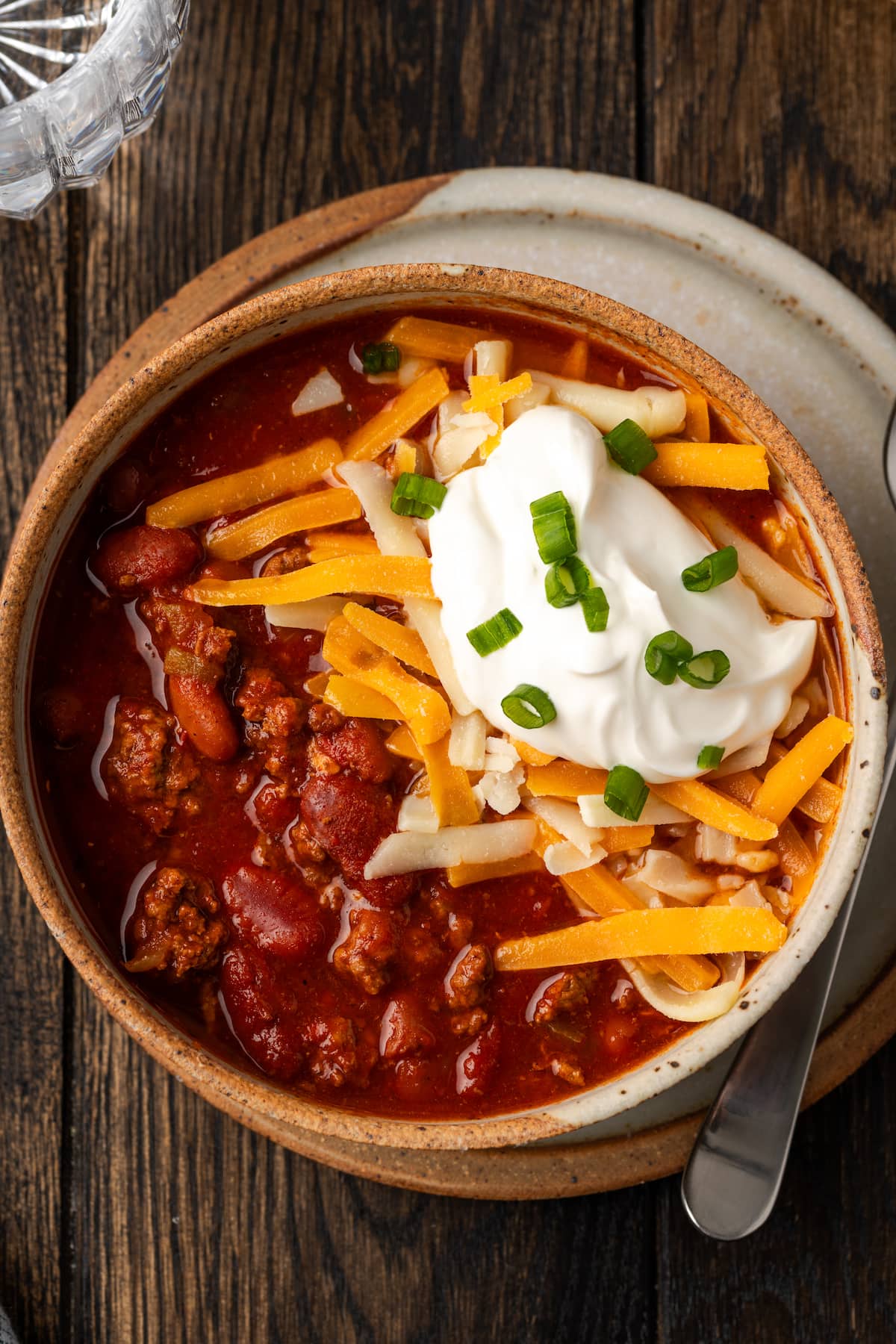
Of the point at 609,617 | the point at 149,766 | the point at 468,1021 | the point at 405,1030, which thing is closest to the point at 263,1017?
the point at 405,1030

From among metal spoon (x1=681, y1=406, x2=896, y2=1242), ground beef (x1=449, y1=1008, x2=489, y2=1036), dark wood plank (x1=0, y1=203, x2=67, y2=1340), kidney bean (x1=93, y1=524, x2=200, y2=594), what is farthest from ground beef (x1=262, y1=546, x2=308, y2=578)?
metal spoon (x1=681, y1=406, x2=896, y2=1242)

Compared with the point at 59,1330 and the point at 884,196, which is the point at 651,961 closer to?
the point at 59,1330

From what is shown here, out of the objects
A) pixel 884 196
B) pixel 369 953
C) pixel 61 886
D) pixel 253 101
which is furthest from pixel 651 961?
pixel 253 101

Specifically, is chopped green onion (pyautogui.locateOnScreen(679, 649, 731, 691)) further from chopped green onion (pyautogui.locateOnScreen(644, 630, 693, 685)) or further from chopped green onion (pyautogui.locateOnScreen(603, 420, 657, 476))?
chopped green onion (pyautogui.locateOnScreen(603, 420, 657, 476))

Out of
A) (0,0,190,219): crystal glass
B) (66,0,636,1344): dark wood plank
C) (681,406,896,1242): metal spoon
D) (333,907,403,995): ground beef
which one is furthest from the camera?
(66,0,636,1344): dark wood plank

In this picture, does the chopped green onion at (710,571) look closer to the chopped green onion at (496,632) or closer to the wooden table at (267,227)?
the chopped green onion at (496,632)

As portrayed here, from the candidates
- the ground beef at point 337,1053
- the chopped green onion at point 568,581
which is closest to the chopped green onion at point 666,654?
the chopped green onion at point 568,581
